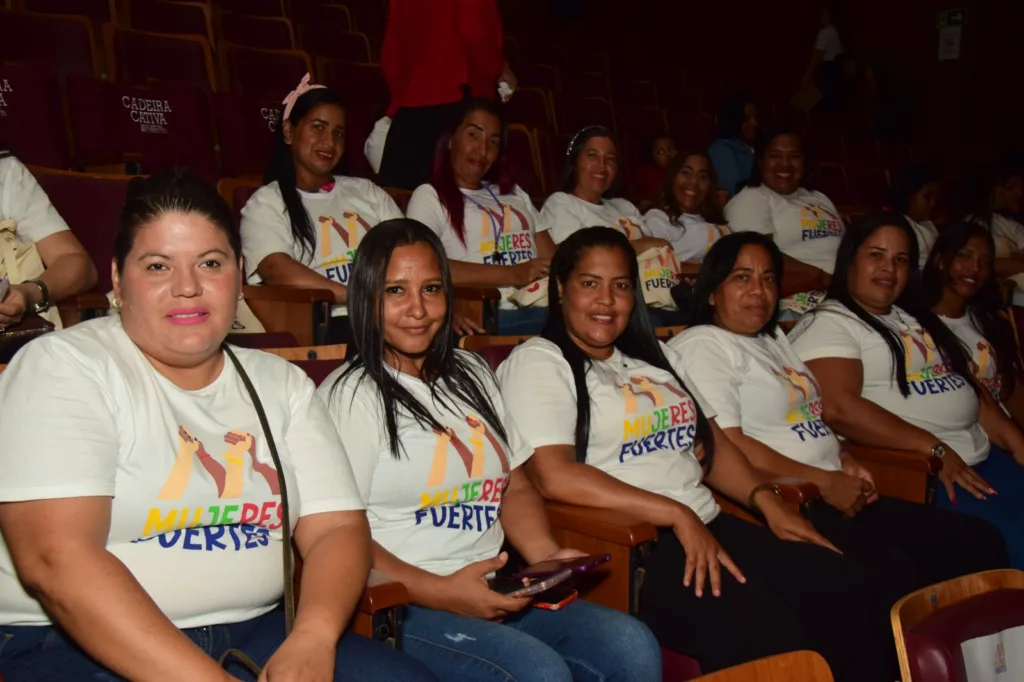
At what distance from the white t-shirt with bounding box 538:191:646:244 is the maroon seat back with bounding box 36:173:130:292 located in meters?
1.38

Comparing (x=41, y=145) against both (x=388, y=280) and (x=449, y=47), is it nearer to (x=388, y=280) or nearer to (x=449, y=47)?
(x=449, y=47)

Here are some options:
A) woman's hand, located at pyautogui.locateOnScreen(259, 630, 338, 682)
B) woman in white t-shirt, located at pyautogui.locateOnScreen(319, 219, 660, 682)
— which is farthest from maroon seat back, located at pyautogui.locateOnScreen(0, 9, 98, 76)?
woman's hand, located at pyautogui.locateOnScreen(259, 630, 338, 682)

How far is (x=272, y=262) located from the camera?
2.62 metres

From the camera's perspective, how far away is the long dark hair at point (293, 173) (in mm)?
2707

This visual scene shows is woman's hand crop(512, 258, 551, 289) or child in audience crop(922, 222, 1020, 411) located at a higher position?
woman's hand crop(512, 258, 551, 289)

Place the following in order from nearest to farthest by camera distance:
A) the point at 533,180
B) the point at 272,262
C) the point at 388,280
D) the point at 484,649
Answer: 1. the point at 484,649
2. the point at 388,280
3. the point at 272,262
4. the point at 533,180

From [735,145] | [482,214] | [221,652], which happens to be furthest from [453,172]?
[735,145]

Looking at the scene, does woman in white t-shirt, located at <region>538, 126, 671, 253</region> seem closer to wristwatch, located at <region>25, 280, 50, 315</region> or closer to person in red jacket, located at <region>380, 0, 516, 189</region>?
person in red jacket, located at <region>380, 0, 516, 189</region>

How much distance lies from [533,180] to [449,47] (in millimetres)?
878

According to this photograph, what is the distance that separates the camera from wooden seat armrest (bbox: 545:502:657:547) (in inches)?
68.8

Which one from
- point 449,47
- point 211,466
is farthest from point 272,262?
point 211,466

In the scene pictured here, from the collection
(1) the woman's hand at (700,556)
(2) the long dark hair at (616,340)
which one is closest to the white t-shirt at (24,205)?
(2) the long dark hair at (616,340)

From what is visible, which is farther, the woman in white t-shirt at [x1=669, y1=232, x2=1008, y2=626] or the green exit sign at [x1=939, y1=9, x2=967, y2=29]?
the green exit sign at [x1=939, y1=9, x2=967, y2=29]

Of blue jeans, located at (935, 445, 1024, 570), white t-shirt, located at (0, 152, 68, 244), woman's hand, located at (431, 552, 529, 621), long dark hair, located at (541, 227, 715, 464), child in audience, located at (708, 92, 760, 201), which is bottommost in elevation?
blue jeans, located at (935, 445, 1024, 570)
